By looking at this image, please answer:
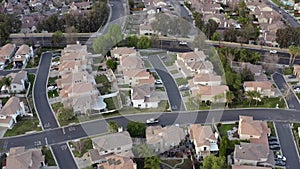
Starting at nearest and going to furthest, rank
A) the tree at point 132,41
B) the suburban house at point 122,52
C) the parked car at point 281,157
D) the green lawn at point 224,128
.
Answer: the parked car at point 281,157, the green lawn at point 224,128, the suburban house at point 122,52, the tree at point 132,41

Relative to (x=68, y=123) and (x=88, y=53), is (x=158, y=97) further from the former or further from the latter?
(x=88, y=53)

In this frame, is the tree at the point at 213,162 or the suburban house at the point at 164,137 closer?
the tree at the point at 213,162

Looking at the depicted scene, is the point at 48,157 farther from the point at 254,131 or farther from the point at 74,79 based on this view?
the point at 254,131

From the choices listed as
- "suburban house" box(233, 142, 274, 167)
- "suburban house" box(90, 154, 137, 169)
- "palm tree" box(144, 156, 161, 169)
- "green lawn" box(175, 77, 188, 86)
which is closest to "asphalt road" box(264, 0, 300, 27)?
"green lawn" box(175, 77, 188, 86)

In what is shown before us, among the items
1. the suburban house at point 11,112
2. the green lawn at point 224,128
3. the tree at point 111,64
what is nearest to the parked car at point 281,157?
the green lawn at point 224,128

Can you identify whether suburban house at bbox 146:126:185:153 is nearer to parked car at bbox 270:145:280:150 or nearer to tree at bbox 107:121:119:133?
tree at bbox 107:121:119:133

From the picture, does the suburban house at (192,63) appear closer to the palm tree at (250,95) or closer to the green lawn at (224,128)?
the palm tree at (250,95)

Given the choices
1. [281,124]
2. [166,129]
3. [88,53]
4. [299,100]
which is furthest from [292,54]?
[88,53]
